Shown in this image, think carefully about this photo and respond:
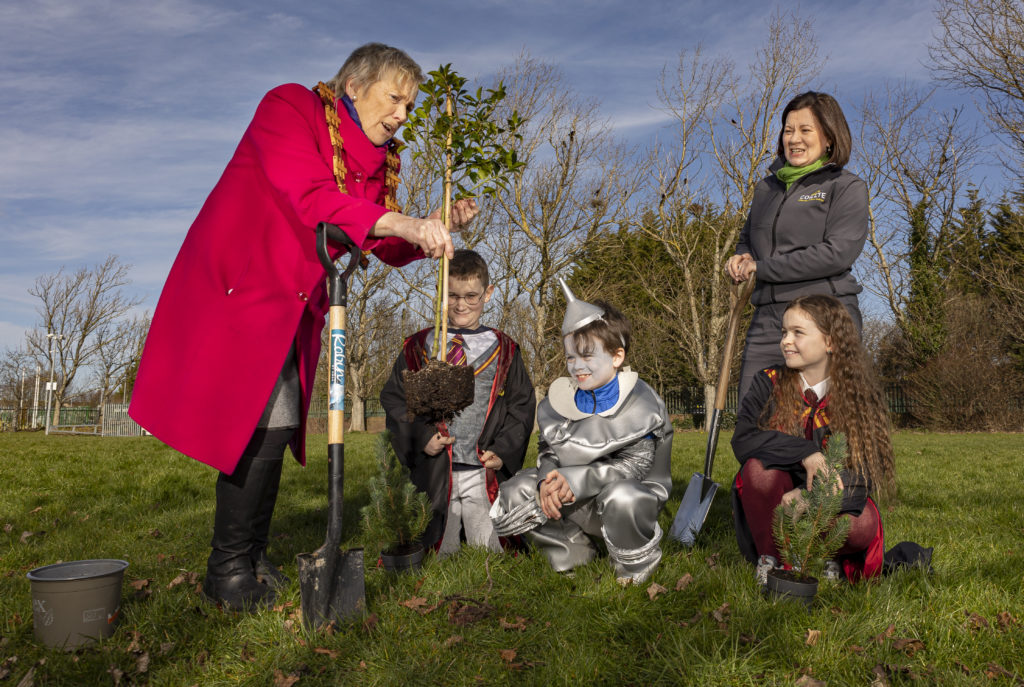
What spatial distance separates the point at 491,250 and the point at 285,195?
1594 cm

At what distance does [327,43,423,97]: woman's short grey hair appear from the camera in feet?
9.39

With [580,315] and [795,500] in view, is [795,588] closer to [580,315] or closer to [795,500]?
[795,500]

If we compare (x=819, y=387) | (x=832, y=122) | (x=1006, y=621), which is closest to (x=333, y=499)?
(x=819, y=387)

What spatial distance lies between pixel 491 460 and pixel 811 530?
175cm

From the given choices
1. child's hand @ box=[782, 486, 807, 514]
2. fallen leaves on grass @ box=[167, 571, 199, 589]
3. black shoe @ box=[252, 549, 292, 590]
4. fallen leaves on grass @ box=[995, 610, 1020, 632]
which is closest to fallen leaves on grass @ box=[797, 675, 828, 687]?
child's hand @ box=[782, 486, 807, 514]

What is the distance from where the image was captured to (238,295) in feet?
8.64

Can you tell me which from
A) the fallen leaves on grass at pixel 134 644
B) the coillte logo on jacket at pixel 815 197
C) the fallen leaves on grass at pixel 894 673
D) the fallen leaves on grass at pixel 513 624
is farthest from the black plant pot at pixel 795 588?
the fallen leaves on grass at pixel 134 644

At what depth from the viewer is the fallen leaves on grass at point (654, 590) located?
2.94 meters

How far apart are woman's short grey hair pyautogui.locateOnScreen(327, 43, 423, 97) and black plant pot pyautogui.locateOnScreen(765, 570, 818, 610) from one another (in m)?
2.53

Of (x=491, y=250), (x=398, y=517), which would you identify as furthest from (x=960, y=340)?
(x=398, y=517)

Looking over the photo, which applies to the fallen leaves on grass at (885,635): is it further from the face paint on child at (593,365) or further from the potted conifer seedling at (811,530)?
the face paint on child at (593,365)

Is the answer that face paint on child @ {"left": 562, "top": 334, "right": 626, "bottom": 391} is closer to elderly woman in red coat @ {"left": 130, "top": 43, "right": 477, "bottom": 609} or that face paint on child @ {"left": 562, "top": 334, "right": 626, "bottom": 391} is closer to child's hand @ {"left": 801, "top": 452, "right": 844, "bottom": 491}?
child's hand @ {"left": 801, "top": 452, "right": 844, "bottom": 491}

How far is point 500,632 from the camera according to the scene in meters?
2.57

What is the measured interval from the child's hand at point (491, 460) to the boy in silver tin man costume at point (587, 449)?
35 centimetres
